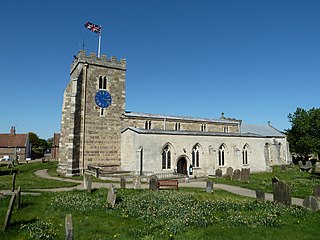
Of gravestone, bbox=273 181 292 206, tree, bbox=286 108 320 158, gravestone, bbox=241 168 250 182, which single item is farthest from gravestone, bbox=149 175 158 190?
tree, bbox=286 108 320 158

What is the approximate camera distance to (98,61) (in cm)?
2995

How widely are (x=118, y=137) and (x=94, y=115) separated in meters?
3.94

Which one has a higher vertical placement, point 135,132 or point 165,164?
point 135,132

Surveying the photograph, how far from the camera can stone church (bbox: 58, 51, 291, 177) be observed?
88.0 feet

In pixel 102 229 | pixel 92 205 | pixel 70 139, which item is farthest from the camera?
pixel 70 139

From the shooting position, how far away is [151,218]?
10273 millimetres

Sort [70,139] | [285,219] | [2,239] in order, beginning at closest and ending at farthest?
[2,239] < [285,219] < [70,139]

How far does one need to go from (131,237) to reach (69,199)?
7.01 metres

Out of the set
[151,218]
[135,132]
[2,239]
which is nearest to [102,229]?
[151,218]

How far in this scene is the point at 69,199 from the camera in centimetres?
1368

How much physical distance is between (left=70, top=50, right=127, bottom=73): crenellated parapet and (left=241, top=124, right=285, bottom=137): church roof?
25570 mm

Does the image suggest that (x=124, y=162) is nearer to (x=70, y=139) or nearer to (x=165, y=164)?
(x=165, y=164)

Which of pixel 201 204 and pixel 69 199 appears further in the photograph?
pixel 69 199

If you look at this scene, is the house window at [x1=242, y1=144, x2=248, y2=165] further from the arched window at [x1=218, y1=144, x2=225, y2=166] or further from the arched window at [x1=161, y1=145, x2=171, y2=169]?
the arched window at [x1=161, y1=145, x2=171, y2=169]
